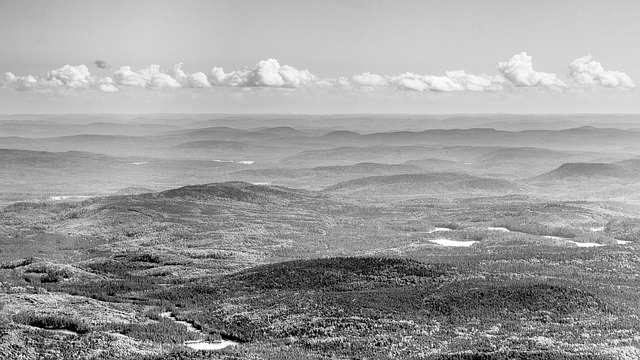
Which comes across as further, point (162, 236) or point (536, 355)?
point (162, 236)

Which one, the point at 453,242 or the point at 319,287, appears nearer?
the point at 319,287

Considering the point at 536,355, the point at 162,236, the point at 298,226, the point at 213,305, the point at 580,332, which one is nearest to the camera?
the point at 536,355

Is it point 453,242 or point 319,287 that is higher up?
point 319,287

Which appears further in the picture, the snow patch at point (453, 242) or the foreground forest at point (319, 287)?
the snow patch at point (453, 242)

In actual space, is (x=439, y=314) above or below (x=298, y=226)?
above

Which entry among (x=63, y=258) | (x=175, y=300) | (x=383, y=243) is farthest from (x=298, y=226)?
(x=175, y=300)

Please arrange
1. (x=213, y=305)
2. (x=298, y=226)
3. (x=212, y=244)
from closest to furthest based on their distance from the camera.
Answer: (x=213, y=305)
(x=212, y=244)
(x=298, y=226)

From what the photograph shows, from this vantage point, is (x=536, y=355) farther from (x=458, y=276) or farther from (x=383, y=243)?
(x=383, y=243)

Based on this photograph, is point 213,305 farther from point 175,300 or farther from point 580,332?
point 580,332

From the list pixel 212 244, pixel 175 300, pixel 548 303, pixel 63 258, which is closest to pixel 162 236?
pixel 212 244

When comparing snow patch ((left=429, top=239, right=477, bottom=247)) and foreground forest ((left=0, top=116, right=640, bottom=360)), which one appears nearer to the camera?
foreground forest ((left=0, top=116, right=640, bottom=360))
